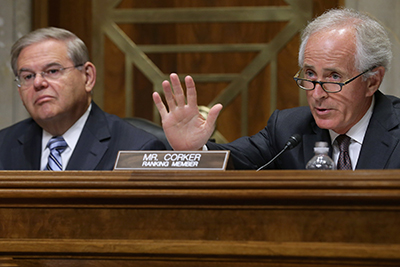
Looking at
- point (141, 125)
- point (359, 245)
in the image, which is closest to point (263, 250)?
point (359, 245)

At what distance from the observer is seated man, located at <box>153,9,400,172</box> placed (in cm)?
147

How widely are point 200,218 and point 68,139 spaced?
50.8 inches

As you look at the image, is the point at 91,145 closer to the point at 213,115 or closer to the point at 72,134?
the point at 72,134

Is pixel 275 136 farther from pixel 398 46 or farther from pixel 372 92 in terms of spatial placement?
pixel 398 46

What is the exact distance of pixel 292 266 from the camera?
3.06 ft

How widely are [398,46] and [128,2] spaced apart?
1682mm

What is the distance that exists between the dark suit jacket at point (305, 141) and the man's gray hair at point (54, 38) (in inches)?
33.6

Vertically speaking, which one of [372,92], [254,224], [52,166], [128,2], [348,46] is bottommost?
[52,166]

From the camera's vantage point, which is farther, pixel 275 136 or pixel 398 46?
pixel 398 46

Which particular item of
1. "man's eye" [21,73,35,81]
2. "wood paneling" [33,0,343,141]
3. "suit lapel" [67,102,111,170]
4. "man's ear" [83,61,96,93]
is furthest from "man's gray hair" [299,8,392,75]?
"wood paneling" [33,0,343,141]

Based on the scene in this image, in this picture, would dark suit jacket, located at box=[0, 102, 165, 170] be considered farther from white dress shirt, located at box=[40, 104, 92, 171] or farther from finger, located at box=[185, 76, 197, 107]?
finger, located at box=[185, 76, 197, 107]

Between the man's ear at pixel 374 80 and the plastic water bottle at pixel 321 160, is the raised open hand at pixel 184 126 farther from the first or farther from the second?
the man's ear at pixel 374 80

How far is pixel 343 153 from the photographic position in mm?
1594

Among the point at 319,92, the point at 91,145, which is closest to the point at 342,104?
the point at 319,92
